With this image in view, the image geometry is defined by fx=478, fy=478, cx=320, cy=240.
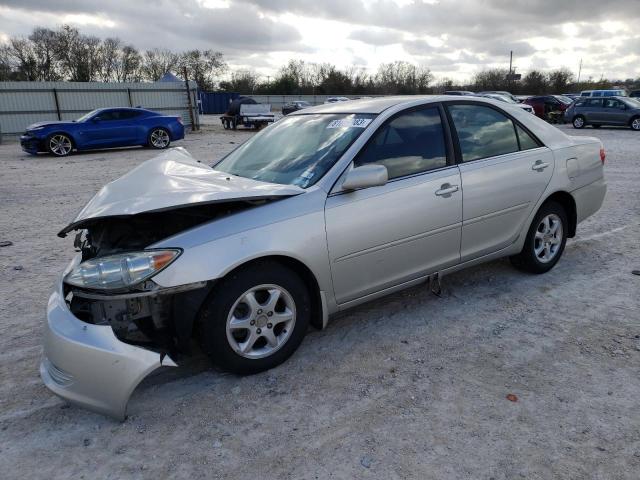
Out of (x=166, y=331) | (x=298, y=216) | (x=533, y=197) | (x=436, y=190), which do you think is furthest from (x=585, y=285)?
(x=166, y=331)

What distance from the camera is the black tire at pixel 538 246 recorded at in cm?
418

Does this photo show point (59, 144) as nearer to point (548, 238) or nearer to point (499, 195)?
point (499, 195)

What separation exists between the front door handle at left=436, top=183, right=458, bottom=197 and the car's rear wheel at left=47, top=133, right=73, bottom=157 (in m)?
14.2

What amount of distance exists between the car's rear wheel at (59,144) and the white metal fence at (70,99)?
775cm

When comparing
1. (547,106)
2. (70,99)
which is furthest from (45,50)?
(547,106)

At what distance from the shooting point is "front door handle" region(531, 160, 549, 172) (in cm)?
404

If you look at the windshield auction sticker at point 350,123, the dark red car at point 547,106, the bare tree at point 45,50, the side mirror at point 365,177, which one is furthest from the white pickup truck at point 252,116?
the bare tree at point 45,50

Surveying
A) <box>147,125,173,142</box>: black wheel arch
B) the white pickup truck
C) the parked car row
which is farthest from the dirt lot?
the white pickup truck

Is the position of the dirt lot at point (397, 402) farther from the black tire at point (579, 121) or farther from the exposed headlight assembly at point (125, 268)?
the black tire at point (579, 121)

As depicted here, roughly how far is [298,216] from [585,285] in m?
2.83

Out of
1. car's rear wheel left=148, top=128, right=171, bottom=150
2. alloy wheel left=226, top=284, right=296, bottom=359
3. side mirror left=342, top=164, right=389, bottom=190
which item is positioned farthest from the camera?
car's rear wheel left=148, top=128, right=171, bottom=150

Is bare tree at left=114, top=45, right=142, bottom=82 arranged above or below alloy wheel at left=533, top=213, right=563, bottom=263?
above

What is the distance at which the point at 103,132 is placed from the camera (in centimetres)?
1491

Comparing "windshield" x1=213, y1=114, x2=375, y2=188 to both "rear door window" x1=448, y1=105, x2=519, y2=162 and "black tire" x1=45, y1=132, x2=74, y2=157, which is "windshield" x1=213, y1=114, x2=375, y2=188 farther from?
"black tire" x1=45, y1=132, x2=74, y2=157
